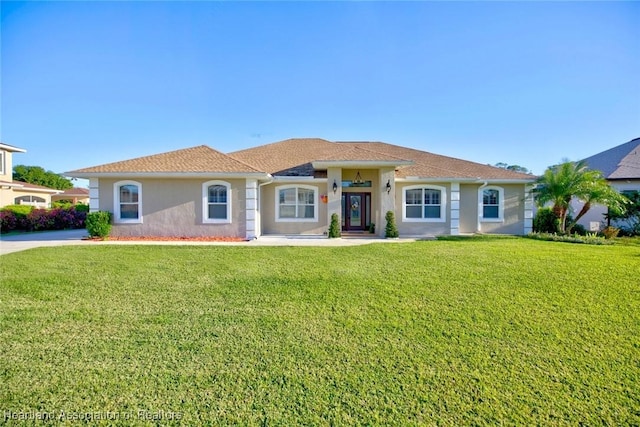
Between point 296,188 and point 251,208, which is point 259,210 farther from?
point 296,188

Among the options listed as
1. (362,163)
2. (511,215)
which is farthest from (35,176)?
(511,215)

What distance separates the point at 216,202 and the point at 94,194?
5.69 meters

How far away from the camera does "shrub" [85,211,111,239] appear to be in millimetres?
13203

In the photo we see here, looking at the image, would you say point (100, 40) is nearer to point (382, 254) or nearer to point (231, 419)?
point (382, 254)

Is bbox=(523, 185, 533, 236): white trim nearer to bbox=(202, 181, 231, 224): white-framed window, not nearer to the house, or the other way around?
the house

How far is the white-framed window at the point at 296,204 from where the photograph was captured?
15.4 m

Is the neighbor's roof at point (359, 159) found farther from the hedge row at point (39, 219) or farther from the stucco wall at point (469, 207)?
the hedge row at point (39, 219)

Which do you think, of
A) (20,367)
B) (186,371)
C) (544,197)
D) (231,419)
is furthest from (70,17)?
(544,197)

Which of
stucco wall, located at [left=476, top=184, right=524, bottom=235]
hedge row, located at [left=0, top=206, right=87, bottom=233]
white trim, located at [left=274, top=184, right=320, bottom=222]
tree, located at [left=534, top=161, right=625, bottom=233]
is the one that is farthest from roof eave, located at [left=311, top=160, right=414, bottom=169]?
hedge row, located at [left=0, top=206, right=87, bottom=233]

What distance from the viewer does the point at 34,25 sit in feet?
35.4

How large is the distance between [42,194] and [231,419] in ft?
119

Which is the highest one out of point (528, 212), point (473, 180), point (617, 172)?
point (617, 172)

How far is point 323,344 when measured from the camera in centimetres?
439

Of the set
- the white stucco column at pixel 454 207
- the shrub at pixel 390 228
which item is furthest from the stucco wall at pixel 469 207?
the shrub at pixel 390 228
